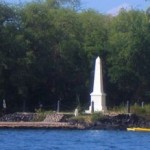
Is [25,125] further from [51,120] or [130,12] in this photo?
[130,12]

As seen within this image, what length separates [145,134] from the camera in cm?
6112

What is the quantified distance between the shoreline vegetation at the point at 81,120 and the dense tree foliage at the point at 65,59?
888 cm

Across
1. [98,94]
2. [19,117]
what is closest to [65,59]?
[98,94]

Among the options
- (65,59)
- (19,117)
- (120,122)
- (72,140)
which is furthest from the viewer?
(65,59)

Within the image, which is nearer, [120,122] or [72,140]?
[72,140]

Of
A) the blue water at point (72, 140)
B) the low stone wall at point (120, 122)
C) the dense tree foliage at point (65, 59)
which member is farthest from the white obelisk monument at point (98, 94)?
the blue water at point (72, 140)

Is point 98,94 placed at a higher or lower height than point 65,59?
lower

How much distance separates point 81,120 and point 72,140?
520 inches

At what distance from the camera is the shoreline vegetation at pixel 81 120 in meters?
64.3

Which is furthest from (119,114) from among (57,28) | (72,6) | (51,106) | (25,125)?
(72,6)

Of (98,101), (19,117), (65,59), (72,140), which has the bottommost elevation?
(72,140)

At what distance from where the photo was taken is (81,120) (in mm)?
65188

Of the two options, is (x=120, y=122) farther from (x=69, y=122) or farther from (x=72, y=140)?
(x=72, y=140)

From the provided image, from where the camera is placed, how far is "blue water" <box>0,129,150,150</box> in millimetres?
45812
